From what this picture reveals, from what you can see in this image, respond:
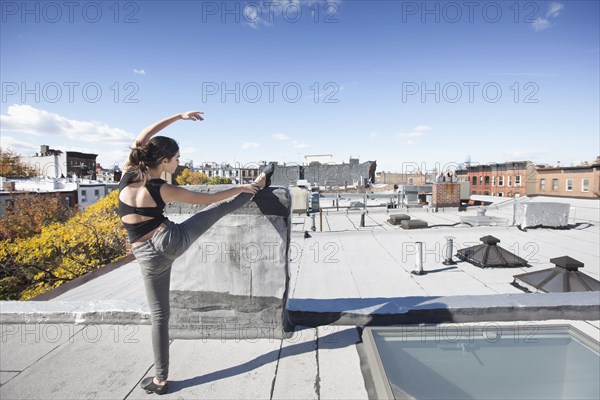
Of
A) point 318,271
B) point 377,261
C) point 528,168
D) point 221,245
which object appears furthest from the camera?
point 528,168

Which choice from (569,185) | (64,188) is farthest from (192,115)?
(569,185)

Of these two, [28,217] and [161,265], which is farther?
[28,217]

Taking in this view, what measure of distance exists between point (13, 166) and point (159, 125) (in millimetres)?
76903

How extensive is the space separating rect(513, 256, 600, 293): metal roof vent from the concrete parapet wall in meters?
5.28

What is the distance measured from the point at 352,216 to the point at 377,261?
31.1 feet

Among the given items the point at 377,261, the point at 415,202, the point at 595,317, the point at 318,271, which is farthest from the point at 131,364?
the point at 415,202

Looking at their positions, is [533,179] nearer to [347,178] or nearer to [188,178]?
[347,178]

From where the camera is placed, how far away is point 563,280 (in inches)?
206

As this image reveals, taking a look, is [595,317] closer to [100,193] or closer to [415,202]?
[415,202]

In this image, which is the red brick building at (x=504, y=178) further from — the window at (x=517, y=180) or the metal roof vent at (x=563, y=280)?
the metal roof vent at (x=563, y=280)

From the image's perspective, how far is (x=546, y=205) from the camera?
37.6 feet

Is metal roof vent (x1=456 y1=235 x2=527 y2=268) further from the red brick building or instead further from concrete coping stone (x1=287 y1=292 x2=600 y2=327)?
the red brick building

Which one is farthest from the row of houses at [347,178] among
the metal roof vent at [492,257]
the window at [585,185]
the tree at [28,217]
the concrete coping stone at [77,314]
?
the concrete coping stone at [77,314]

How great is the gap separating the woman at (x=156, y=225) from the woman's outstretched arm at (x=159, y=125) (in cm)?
7
